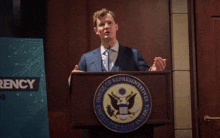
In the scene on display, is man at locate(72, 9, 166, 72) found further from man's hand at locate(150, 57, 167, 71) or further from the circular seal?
the circular seal

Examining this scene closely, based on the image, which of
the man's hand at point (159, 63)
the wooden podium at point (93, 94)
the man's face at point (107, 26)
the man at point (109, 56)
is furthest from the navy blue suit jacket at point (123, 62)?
the wooden podium at point (93, 94)

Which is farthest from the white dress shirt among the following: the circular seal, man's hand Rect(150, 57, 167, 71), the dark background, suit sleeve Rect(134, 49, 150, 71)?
the dark background

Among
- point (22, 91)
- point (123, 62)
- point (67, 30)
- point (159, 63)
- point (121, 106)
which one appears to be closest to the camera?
point (121, 106)

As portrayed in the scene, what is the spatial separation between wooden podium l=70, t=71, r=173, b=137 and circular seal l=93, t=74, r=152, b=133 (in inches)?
1.8

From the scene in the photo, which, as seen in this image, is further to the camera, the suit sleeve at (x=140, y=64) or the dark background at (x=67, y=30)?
the dark background at (x=67, y=30)

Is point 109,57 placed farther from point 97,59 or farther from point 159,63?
point 159,63

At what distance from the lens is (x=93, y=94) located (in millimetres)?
1603

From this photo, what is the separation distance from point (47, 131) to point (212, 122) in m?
1.98

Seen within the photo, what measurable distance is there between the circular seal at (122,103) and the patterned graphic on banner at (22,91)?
1.67 metres

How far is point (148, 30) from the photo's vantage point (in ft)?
11.2

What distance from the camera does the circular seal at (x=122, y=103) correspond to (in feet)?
5.13

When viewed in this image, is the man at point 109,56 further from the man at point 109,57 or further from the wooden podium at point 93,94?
the wooden podium at point 93,94

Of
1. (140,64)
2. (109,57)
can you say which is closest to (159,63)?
(140,64)

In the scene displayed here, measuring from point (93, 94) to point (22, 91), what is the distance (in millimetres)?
1683
